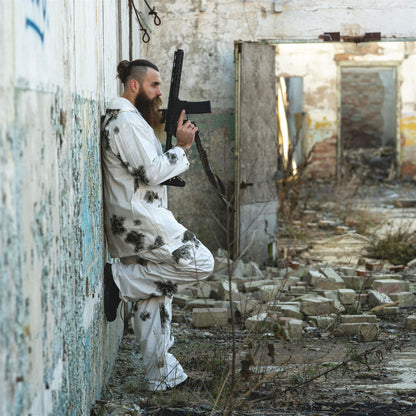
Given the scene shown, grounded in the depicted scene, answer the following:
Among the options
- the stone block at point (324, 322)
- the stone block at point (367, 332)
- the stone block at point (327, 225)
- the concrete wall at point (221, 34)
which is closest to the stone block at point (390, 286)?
the stone block at point (324, 322)

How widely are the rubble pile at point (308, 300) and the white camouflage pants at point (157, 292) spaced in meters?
0.81

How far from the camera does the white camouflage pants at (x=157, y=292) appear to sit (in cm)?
432

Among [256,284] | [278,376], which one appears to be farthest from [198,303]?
[278,376]

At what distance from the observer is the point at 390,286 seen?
712 centimetres

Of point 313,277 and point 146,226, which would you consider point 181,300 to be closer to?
point 313,277

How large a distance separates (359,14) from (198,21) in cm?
190

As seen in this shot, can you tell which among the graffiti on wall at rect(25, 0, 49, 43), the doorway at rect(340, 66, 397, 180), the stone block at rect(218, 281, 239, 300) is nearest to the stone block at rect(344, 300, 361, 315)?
the stone block at rect(218, 281, 239, 300)

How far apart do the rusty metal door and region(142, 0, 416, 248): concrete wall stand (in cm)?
31

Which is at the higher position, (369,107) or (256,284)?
(369,107)

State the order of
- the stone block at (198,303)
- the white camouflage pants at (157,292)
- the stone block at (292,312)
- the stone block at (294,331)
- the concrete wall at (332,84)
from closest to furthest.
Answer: the white camouflage pants at (157,292) < the stone block at (294,331) < the stone block at (292,312) < the stone block at (198,303) < the concrete wall at (332,84)

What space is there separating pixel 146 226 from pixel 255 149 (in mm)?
4555

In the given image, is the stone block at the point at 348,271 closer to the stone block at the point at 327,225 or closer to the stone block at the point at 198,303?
the stone block at the point at 198,303


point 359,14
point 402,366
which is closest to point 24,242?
point 402,366

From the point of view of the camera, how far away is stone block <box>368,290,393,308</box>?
6.49m
